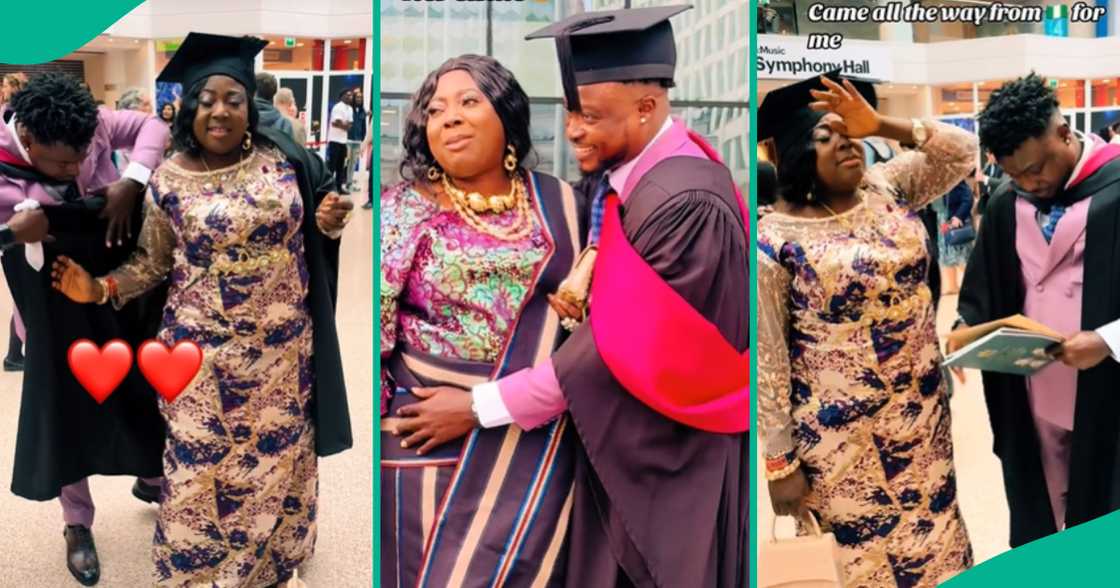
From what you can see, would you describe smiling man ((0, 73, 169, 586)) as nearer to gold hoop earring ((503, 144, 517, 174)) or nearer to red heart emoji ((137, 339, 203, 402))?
red heart emoji ((137, 339, 203, 402))

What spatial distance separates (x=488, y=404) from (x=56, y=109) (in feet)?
4.39

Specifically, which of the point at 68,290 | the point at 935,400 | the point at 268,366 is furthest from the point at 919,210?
the point at 68,290

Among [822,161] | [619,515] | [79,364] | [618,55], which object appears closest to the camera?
[618,55]

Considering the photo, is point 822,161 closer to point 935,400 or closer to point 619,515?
point 935,400

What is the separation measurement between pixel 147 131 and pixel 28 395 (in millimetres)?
771

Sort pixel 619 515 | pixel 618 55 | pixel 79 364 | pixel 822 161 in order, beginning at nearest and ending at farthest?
pixel 618 55, pixel 619 515, pixel 822 161, pixel 79 364

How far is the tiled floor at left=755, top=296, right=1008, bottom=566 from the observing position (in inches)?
112

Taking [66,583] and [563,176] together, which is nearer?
[563,176]

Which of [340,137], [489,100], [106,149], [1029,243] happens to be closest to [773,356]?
[1029,243]

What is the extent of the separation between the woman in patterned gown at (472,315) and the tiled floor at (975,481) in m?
0.63

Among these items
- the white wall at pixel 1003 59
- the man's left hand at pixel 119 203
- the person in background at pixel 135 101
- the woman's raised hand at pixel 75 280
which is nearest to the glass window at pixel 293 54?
the person in background at pixel 135 101

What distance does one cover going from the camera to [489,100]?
7.70 ft

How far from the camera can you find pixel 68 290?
2.84 meters

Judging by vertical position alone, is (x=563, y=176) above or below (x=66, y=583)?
above
